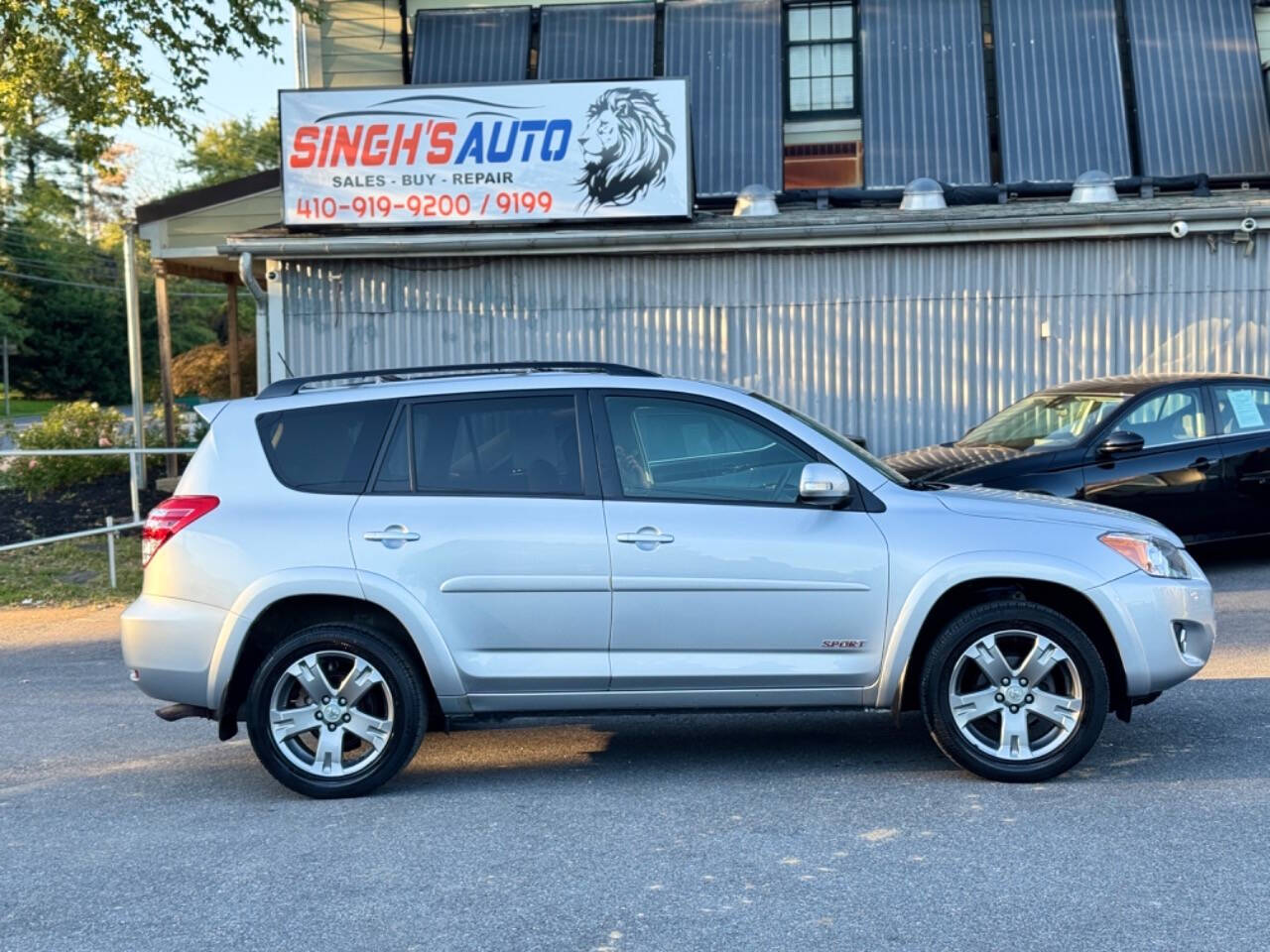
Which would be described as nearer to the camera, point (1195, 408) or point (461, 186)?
point (1195, 408)

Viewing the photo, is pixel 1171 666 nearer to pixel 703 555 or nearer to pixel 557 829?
pixel 703 555

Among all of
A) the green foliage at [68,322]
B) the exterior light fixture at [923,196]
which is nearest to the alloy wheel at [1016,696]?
the exterior light fixture at [923,196]

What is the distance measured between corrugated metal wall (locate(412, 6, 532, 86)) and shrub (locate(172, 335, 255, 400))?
11.5m

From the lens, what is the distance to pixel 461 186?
14219mm

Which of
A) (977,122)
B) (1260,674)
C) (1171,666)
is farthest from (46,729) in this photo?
(977,122)

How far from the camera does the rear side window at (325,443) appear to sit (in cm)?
612

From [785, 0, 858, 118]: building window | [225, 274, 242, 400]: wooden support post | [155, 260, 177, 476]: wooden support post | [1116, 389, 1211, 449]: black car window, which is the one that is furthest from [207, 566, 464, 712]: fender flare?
[785, 0, 858, 118]: building window

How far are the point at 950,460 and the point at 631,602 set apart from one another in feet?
19.2

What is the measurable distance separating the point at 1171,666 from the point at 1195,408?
234 inches

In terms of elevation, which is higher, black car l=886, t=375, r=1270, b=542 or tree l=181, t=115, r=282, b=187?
tree l=181, t=115, r=282, b=187

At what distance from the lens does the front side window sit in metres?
6.07

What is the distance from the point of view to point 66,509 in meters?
16.0

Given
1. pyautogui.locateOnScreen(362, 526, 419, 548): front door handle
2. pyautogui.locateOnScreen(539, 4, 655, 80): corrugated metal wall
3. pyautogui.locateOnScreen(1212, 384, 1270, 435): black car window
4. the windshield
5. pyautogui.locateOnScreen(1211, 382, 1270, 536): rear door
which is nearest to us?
pyautogui.locateOnScreen(362, 526, 419, 548): front door handle

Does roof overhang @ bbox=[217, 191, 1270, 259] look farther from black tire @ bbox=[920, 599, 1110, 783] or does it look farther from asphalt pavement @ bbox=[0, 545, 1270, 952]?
black tire @ bbox=[920, 599, 1110, 783]
